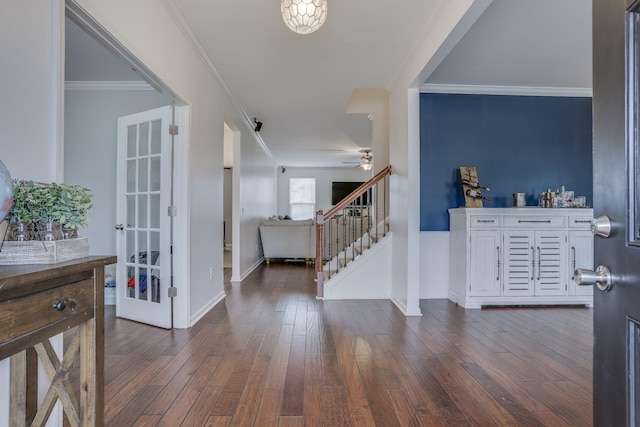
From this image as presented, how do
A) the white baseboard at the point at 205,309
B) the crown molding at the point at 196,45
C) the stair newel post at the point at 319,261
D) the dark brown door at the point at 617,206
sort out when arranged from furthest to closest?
the stair newel post at the point at 319,261 → the white baseboard at the point at 205,309 → the crown molding at the point at 196,45 → the dark brown door at the point at 617,206

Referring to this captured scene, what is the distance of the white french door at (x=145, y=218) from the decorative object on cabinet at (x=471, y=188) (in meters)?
3.11

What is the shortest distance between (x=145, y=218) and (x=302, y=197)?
8173 millimetres

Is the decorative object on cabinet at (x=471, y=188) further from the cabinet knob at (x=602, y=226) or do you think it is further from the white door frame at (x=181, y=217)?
the cabinet knob at (x=602, y=226)

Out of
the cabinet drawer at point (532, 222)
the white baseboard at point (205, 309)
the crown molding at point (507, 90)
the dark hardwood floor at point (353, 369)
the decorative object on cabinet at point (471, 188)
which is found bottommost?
the dark hardwood floor at point (353, 369)

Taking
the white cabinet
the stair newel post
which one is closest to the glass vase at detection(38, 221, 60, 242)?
the stair newel post

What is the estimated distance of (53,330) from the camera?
0.92m

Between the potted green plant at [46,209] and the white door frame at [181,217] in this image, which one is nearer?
the potted green plant at [46,209]

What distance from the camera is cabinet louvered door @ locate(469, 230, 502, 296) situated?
12.0ft

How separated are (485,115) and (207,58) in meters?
3.23

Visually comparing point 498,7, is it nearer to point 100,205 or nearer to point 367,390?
point 367,390

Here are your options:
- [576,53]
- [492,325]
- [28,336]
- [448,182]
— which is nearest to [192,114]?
[28,336]

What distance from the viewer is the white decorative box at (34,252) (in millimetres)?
927

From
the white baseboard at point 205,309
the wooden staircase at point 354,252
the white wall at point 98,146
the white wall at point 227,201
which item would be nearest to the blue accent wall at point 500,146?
the wooden staircase at point 354,252

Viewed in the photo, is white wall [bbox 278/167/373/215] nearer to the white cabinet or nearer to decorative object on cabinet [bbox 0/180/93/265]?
the white cabinet
